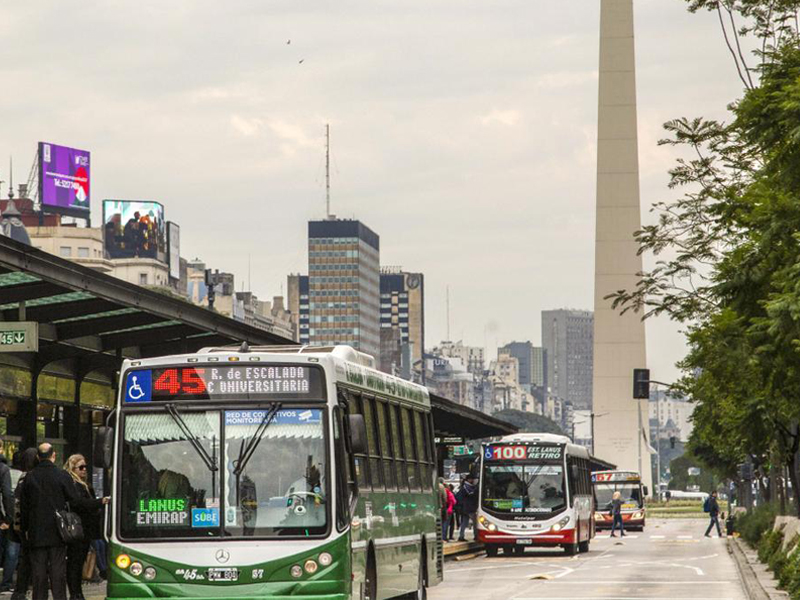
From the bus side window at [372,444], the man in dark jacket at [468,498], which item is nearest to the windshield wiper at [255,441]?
the bus side window at [372,444]

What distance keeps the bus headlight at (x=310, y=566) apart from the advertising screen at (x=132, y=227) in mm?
135301

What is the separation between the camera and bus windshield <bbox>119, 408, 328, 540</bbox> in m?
15.0

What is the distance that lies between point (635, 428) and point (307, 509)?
98.0m

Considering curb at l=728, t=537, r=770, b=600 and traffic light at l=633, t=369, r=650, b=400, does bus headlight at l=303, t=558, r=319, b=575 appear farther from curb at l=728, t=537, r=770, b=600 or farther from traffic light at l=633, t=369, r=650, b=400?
traffic light at l=633, t=369, r=650, b=400

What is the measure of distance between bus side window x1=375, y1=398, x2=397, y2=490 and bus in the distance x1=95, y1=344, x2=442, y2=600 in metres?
2.36

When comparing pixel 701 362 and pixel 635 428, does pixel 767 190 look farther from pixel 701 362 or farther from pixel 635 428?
pixel 635 428

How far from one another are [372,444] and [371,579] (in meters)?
1.41

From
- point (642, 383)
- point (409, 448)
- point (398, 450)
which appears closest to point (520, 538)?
point (642, 383)

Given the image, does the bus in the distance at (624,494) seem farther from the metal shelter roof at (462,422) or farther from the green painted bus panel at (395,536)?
the green painted bus panel at (395,536)

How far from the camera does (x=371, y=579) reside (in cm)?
1730

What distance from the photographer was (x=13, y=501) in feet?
55.9

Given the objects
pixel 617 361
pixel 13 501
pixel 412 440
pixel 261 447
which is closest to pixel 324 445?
pixel 261 447

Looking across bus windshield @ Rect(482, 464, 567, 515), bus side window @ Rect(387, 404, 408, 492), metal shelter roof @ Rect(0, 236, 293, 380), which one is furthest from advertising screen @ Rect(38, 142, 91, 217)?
bus side window @ Rect(387, 404, 408, 492)

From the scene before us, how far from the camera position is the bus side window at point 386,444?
18.4 metres
